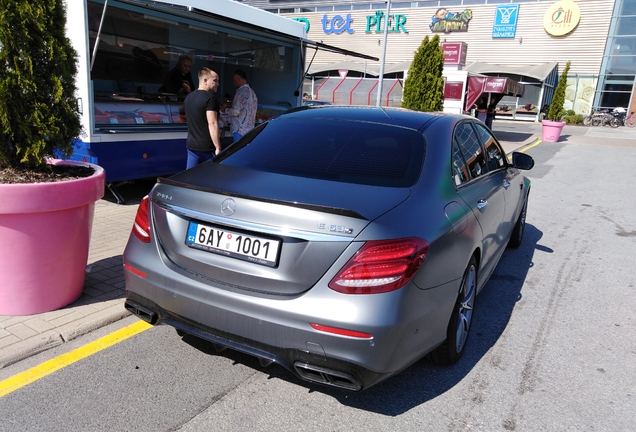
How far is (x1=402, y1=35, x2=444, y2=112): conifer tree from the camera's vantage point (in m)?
16.0

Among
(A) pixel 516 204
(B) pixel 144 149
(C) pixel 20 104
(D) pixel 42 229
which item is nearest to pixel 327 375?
(D) pixel 42 229

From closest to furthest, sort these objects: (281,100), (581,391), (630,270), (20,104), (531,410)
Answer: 1. (531,410)
2. (581,391)
3. (20,104)
4. (630,270)
5. (281,100)

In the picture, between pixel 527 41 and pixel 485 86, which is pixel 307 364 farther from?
pixel 527 41

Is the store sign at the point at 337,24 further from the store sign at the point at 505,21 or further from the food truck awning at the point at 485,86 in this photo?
the food truck awning at the point at 485,86

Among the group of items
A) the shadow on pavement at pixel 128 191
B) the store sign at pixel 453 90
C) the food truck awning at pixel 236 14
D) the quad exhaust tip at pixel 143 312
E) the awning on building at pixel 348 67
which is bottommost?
the shadow on pavement at pixel 128 191

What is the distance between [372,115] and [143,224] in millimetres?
1800

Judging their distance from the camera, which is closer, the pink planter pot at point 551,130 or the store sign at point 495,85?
the store sign at point 495,85

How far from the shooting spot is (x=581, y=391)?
301cm

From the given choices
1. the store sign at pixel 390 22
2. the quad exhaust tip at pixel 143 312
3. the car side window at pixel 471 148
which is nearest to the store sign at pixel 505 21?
the store sign at pixel 390 22

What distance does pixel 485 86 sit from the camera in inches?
719

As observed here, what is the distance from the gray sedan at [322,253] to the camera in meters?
2.32

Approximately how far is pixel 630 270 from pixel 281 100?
8369 mm

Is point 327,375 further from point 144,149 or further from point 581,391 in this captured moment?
point 144,149

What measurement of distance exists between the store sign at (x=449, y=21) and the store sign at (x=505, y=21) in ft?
6.92
